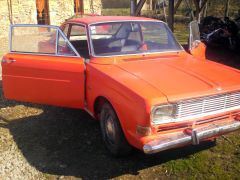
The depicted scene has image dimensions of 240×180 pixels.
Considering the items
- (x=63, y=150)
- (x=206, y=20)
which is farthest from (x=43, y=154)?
(x=206, y=20)

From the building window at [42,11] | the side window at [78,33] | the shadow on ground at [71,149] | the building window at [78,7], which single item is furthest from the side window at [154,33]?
the building window at [78,7]

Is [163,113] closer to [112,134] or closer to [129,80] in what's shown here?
[129,80]

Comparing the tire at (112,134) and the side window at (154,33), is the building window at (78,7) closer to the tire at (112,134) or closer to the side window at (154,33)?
the side window at (154,33)

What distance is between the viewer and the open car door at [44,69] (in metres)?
4.86

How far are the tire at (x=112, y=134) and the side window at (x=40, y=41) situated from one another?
1080 mm

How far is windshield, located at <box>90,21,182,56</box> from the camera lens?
4.95 m

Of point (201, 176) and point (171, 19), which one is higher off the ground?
point (171, 19)

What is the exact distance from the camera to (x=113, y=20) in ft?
17.3

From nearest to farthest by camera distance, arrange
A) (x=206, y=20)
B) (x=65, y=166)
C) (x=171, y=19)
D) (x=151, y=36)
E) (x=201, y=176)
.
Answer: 1. (x=201, y=176)
2. (x=65, y=166)
3. (x=151, y=36)
4. (x=171, y=19)
5. (x=206, y=20)

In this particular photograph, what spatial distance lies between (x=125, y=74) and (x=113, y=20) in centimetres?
137

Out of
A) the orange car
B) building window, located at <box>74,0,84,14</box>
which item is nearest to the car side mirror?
the orange car

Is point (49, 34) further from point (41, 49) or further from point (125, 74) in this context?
point (125, 74)

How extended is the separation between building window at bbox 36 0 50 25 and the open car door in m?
12.2

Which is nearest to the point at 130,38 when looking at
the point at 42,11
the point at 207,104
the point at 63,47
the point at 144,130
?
the point at 63,47
